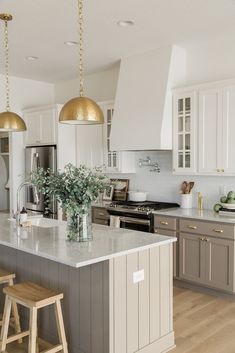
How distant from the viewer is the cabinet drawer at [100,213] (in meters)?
5.39

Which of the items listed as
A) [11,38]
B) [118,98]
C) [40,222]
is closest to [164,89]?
[118,98]

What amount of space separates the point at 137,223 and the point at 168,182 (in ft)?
2.85

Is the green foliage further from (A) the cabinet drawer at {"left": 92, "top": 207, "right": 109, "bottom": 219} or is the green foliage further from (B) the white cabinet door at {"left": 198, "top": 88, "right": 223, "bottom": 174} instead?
(A) the cabinet drawer at {"left": 92, "top": 207, "right": 109, "bottom": 219}

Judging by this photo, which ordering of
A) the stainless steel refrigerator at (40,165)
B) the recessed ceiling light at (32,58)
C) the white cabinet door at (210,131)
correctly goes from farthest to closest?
1. the stainless steel refrigerator at (40,165)
2. the recessed ceiling light at (32,58)
3. the white cabinet door at (210,131)

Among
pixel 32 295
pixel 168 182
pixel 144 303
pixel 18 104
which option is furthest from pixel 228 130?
pixel 18 104

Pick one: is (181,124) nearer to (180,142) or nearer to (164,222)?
(180,142)

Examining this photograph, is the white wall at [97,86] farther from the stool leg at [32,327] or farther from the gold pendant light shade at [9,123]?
the stool leg at [32,327]

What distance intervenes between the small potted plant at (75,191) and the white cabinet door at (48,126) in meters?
3.21

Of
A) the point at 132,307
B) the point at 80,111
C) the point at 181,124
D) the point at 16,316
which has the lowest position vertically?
A: the point at 16,316

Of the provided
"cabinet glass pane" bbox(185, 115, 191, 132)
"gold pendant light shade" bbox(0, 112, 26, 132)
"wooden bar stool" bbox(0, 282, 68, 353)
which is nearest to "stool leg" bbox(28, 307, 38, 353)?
"wooden bar stool" bbox(0, 282, 68, 353)

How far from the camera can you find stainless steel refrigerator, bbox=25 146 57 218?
5.89 m

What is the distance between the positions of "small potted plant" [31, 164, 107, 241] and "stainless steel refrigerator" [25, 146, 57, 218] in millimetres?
2983

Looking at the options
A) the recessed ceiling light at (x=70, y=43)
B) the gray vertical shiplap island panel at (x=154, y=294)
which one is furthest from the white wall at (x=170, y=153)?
the gray vertical shiplap island panel at (x=154, y=294)

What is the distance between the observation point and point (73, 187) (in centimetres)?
281
